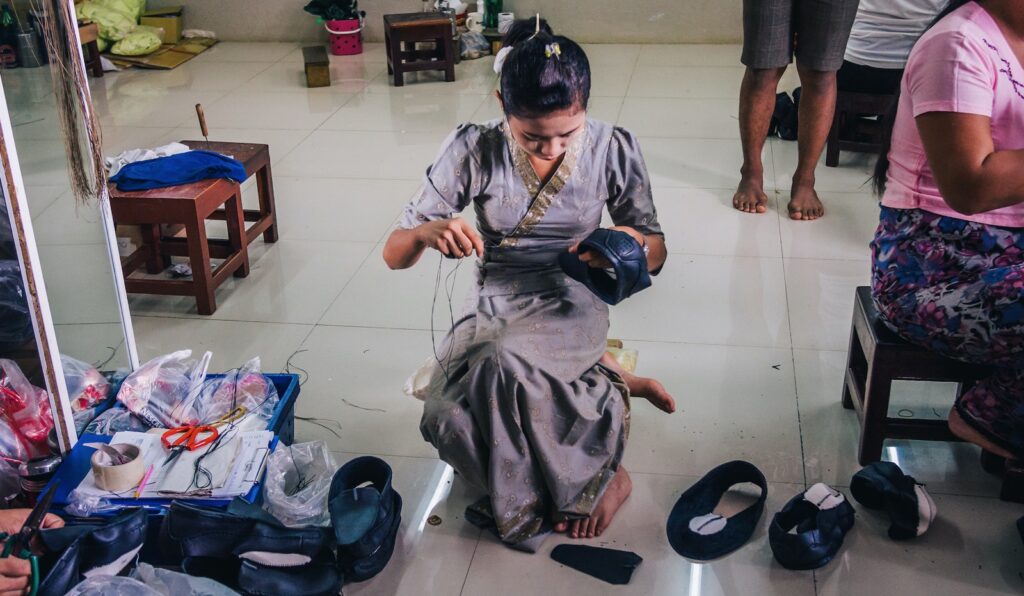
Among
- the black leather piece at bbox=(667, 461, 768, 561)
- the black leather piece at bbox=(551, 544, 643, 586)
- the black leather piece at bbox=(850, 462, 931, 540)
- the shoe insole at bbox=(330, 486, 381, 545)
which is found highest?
the shoe insole at bbox=(330, 486, 381, 545)

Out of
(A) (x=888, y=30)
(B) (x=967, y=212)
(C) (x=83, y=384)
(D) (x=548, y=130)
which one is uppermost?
(D) (x=548, y=130)

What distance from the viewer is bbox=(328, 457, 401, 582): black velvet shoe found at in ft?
6.26

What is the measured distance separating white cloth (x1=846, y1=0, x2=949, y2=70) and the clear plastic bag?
2.95 meters

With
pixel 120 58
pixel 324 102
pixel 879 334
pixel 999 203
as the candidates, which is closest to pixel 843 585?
pixel 879 334

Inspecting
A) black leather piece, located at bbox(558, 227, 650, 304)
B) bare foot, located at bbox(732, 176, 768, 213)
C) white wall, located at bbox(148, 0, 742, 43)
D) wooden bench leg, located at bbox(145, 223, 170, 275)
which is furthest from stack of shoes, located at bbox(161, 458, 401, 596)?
white wall, located at bbox(148, 0, 742, 43)

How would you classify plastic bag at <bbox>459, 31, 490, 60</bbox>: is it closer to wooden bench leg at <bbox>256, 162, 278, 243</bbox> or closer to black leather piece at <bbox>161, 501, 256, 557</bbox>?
wooden bench leg at <bbox>256, 162, 278, 243</bbox>

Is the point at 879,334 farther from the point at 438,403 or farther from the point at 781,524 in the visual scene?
the point at 438,403

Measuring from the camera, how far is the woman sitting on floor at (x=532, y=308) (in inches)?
77.0

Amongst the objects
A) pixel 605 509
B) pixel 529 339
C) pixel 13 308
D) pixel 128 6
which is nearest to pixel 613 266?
pixel 529 339

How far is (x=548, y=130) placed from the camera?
1.90m

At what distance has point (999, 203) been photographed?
1.89 metres

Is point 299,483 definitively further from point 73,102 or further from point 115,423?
point 73,102

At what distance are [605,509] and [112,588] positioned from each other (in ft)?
3.04

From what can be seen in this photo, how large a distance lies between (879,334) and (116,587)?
5.00 ft
